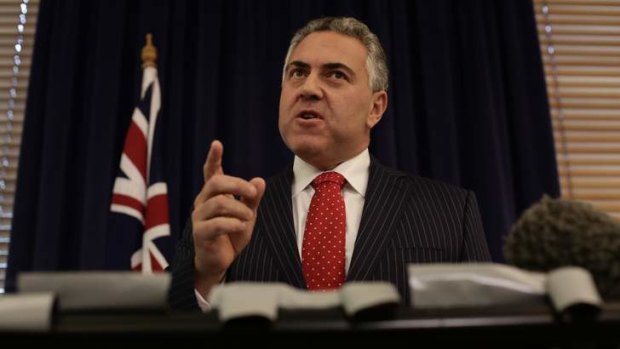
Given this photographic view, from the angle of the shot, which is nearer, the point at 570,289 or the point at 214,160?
the point at 570,289

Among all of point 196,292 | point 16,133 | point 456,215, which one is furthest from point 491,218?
point 16,133

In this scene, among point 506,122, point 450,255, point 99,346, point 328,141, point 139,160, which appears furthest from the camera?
point 506,122

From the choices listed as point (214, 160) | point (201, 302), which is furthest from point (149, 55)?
point (214, 160)

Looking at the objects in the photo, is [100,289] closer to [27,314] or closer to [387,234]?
[27,314]

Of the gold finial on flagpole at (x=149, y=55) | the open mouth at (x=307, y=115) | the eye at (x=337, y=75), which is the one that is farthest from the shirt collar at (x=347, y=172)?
the gold finial on flagpole at (x=149, y=55)

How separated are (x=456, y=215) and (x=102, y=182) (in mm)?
1579

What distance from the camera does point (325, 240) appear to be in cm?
135

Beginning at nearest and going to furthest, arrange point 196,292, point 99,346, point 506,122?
point 99,346, point 196,292, point 506,122

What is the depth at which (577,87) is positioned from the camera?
9.69 ft

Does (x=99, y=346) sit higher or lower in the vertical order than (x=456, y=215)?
lower

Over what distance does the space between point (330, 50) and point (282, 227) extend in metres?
0.59

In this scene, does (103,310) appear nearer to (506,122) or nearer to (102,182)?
(102,182)

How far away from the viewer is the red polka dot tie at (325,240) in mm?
1298

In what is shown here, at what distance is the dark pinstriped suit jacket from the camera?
1290mm
